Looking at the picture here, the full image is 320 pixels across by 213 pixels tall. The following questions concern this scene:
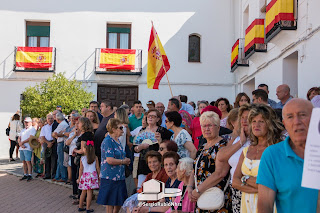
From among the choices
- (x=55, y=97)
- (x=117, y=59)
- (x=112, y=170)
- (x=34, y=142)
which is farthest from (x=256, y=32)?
(x=55, y=97)

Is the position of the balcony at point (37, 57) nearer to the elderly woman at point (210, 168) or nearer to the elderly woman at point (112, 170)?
the elderly woman at point (112, 170)

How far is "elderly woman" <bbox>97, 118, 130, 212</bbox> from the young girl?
1205 mm

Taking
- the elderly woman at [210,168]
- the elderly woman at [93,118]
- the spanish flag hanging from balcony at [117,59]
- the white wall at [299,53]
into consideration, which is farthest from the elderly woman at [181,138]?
the spanish flag hanging from balcony at [117,59]

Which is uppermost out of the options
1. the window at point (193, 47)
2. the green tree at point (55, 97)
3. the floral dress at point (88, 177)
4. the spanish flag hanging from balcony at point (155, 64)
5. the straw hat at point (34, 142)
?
the window at point (193, 47)

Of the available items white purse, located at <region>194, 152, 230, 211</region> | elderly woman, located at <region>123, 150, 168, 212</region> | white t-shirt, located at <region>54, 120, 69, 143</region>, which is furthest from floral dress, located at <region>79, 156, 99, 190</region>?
white purse, located at <region>194, 152, 230, 211</region>

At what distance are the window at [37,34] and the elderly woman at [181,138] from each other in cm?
1544

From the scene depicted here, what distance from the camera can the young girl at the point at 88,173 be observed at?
7.62 meters

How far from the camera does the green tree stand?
55.9 ft

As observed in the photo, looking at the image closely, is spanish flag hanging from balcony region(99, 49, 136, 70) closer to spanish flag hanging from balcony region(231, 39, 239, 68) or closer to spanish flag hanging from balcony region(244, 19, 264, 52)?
spanish flag hanging from balcony region(231, 39, 239, 68)

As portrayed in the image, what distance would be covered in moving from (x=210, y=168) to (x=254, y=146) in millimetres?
854

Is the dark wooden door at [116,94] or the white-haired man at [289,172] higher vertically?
the dark wooden door at [116,94]

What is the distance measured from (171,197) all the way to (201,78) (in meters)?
15.5

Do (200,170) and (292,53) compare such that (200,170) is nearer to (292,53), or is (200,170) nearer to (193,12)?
(292,53)

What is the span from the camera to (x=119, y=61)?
63.4ft
